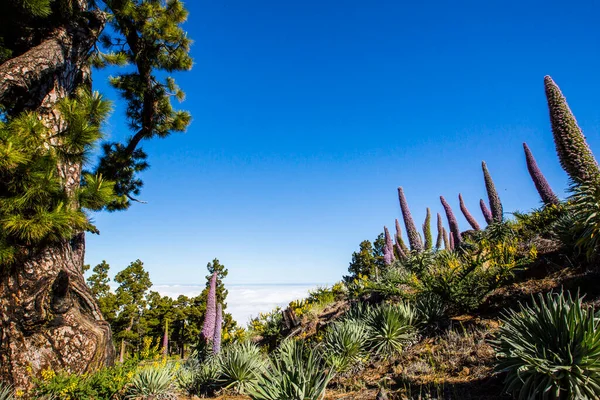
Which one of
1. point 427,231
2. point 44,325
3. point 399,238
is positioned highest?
point 399,238

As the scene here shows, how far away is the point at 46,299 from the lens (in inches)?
162

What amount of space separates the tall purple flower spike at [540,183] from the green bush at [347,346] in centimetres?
765

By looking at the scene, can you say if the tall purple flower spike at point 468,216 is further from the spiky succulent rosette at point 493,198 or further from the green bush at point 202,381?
the green bush at point 202,381

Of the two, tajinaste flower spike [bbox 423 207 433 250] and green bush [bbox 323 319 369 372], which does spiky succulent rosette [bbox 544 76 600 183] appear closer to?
green bush [bbox 323 319 369 372]

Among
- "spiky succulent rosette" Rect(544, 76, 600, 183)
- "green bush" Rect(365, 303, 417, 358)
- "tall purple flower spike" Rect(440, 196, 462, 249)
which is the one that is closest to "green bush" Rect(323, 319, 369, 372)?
"green bush" Rect(365, 303, 417, 358)

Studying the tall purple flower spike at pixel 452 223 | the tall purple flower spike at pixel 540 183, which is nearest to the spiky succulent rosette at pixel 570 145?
the tall purple flower spike at pixel 540 183

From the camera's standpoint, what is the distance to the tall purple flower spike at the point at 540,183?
31.1 feet

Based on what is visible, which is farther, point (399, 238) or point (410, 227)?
point (399, 238)

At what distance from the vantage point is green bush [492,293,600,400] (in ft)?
9.05

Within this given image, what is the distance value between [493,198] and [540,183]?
1592 mm

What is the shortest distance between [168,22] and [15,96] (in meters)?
3.98

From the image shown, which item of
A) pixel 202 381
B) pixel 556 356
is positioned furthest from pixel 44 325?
pixel 556 356

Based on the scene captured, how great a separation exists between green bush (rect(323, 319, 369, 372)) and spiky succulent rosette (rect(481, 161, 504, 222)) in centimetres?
751

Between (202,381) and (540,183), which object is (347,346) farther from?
(540,183)
